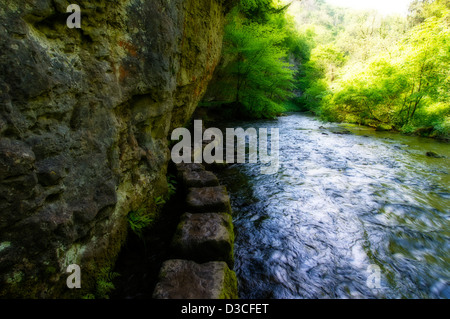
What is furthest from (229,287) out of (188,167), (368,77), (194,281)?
(368,77)

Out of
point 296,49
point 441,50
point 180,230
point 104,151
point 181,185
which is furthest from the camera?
point 296,49

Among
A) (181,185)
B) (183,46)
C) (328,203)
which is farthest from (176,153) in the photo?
(328,203)

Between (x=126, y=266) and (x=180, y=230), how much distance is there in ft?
2.34

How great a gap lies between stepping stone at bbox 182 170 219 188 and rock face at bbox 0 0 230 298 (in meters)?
0.91

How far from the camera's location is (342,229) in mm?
3494

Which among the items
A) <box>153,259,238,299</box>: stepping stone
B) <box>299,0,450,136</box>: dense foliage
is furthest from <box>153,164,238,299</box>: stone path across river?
<box>299,0,450,136</box>: dense foliage

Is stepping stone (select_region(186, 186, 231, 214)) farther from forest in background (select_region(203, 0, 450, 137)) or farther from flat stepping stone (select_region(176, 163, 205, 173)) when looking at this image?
forest in background (select_region(203, 0, 450, 137))

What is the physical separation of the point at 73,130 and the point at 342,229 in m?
3.89

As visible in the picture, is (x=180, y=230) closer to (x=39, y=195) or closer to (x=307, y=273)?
(x=39, y=195)

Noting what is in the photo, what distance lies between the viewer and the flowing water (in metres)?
2.51

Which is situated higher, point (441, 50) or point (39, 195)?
point (441, 50)

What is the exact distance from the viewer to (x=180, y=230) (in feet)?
8.69

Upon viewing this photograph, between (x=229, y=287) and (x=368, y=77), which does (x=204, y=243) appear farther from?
(x=368, y=77)

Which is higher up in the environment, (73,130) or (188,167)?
(73,130)
